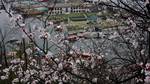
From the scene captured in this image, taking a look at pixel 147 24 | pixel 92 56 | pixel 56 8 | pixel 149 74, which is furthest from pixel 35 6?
pixel 149 74

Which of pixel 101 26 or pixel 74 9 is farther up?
pixel 74 9

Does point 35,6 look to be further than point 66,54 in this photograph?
Yes

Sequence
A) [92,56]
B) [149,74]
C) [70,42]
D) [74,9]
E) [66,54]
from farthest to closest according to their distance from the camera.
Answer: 1. [74,9]
2. [70,42]
3. [92,56]
4. [66,54]
5. [149,74]

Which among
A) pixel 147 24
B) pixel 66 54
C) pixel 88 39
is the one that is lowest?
pixel 88 39

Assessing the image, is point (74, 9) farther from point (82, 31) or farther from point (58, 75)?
point (58, 75)

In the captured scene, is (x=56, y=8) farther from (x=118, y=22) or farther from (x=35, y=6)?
(x=118, y=22)

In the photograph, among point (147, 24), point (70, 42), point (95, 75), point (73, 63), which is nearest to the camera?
point (147, 24)

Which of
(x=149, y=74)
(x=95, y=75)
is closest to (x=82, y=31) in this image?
(x=95, y=75)

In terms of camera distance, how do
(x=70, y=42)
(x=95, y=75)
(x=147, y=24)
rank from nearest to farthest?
1. (x=147, y=24)
2. (x=95, y=75)
3. (x=70, y=42)

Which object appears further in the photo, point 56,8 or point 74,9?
point 56,8
